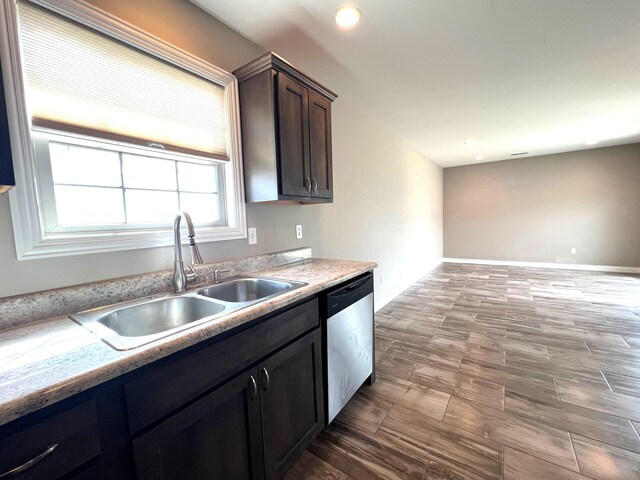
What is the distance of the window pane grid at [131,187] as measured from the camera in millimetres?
1211

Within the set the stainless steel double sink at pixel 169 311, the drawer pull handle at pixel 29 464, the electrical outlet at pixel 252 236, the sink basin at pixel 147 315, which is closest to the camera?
the drawer pull handle at pixel 29 464

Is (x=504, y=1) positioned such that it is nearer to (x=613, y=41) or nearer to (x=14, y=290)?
(x=613, y=41)

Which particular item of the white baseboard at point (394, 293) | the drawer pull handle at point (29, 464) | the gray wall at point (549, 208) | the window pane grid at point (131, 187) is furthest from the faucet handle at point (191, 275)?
the gray wall at point (549, 208)

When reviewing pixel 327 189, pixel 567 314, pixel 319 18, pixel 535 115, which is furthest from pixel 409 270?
pixel 319 18

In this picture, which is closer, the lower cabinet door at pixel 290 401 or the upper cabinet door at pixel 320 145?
the lower cabinet door at pixel 290 401

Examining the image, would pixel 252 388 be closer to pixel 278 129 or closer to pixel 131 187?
pixel 131 187

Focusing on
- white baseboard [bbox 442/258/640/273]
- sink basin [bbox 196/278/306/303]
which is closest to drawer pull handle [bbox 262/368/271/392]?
sink basin [bbox 196/278/306/303]

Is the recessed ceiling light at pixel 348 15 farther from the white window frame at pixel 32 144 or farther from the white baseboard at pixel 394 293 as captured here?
the white baseboard at pixel 394 293

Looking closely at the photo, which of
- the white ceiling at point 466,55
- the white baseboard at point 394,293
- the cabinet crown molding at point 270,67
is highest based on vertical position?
the white ceiling at point 466,55

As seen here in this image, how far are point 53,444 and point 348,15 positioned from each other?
222 centimetres

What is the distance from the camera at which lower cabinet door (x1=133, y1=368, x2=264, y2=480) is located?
80 cm

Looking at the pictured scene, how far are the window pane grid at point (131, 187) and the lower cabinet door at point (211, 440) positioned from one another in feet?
3.22

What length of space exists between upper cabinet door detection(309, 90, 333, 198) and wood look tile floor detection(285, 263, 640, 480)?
5.13 feet

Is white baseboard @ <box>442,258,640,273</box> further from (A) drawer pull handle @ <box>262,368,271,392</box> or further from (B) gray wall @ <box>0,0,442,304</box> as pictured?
(A) drawer pull handle @ <box>262,368,271,392</box>
